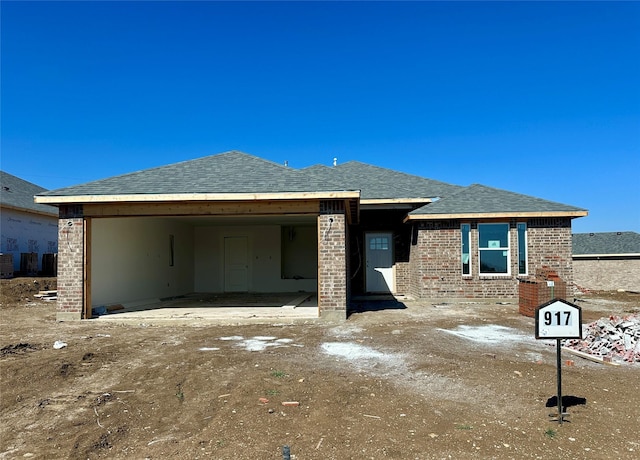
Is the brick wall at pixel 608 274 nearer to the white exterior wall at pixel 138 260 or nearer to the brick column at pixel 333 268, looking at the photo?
the brick column at pixel 333 268

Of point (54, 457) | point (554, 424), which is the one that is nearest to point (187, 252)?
point (54, 457)

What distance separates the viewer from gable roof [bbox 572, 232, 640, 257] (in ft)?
80.4

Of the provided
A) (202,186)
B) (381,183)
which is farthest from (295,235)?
(202,186)

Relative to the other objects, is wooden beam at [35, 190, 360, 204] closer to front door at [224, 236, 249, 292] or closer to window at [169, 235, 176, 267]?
window at [169, 235, 176, 267]

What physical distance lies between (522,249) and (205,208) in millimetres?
10082

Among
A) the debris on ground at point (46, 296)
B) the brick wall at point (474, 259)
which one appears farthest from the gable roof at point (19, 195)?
the brick wall at point (474, 259)

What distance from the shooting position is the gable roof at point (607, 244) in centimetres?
2450

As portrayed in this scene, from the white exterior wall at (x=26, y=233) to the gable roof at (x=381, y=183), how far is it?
39.4ft

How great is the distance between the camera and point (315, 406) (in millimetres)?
4504

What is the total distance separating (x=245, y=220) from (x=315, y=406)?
40.7ft

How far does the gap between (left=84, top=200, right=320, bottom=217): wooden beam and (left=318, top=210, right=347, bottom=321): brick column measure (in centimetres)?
52

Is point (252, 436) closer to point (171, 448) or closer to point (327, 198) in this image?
point (171, 448)

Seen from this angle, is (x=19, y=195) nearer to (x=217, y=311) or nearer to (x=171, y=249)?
(x=171, y=249)

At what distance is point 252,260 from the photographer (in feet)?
58.8
